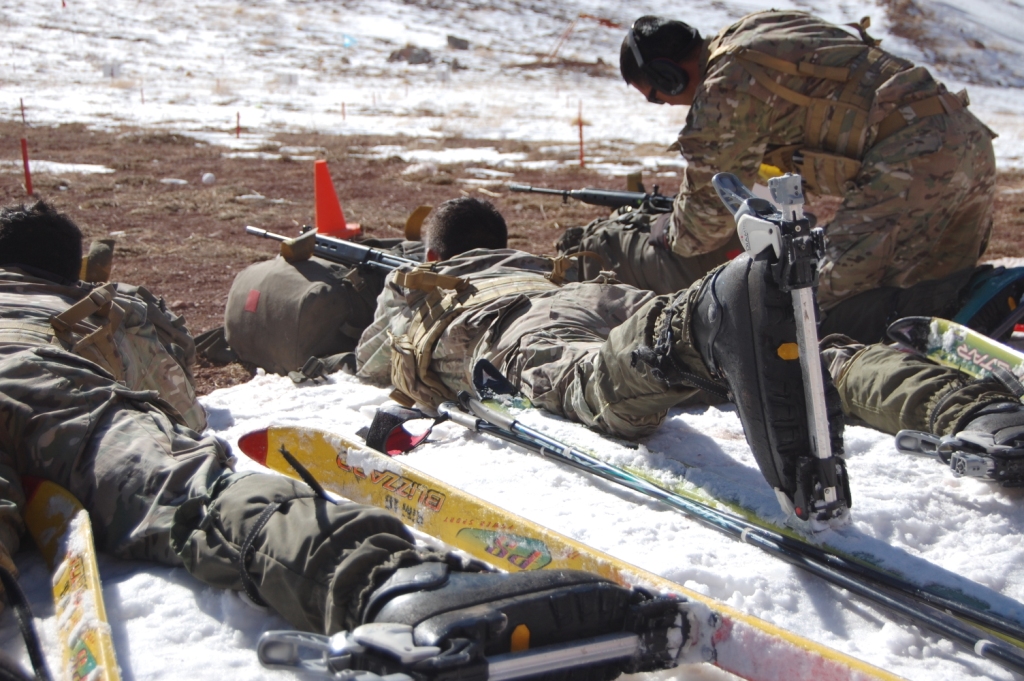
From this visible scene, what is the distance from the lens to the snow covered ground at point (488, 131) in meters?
1.90

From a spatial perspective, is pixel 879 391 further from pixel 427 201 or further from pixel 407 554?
pixel 427 201

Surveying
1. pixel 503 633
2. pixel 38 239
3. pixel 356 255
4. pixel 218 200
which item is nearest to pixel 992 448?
pixel 503 633

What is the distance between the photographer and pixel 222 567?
1.83m

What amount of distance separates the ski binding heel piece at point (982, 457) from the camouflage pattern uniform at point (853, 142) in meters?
1.28

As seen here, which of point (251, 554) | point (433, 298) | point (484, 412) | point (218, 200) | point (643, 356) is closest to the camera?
point (251, 554)

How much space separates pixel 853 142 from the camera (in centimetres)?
354

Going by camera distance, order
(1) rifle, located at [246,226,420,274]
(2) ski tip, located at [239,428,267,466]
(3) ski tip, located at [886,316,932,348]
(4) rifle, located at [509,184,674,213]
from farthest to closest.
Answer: (4) rifle, located at [509,184,674,213] → (1) rifle, located at [246,226,420,274] → (3) ski tip, located at [886,316,932,348] → (2) ski tip, located at [239,428,267,466]

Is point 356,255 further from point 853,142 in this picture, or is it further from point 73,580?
point 73,580

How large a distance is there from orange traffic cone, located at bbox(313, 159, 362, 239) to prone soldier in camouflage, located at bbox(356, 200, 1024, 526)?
207cm

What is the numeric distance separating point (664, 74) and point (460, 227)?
1147 millimetres

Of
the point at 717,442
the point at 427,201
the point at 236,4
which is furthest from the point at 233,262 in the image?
the point at 236,4

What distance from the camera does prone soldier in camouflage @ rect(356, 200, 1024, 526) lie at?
2.04 meters

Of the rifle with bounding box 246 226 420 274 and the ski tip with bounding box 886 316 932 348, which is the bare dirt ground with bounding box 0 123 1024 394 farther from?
the ski tip with bounding box 886 316 932 348

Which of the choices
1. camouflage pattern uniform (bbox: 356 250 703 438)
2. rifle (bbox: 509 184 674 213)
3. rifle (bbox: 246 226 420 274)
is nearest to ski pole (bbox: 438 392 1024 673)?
camouflage pattern uniform (bbox: 356 250 703 438)
